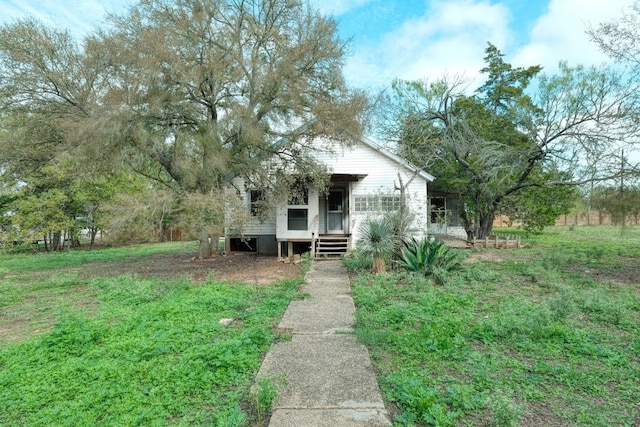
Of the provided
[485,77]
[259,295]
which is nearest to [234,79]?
[259,295]

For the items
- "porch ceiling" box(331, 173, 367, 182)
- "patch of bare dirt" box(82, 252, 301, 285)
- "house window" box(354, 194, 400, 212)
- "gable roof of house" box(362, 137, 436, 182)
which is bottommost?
"patch of bare dirt" box(82, 252, 301, 285)

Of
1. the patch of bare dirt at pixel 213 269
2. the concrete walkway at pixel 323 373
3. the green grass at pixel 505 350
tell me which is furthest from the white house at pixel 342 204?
the concrete walkway at pixel 323 373

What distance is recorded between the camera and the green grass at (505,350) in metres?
2.87

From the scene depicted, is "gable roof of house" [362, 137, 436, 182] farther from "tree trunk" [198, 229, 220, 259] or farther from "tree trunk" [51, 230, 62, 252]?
"tree trunk" [51, 230, 62, 252]

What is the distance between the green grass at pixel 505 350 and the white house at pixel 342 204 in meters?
5.88

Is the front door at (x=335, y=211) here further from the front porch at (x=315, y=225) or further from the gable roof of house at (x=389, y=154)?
the gable roof of house at (x=389, y=154)

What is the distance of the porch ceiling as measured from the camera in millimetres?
13337

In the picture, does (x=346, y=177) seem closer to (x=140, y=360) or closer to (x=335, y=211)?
(x=335, y=211)

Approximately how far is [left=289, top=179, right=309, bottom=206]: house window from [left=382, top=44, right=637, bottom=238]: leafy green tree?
420cm

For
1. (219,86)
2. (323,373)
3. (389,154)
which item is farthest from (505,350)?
(389,154)

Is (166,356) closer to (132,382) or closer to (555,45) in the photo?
(132,382)

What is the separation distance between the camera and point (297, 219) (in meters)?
13.7

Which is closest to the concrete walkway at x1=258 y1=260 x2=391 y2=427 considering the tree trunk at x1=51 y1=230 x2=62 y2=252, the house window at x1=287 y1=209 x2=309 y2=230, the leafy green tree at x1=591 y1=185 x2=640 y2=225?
the house window at x1=287 y1=209 x2=309 y2=230

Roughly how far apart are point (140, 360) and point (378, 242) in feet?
19.7
